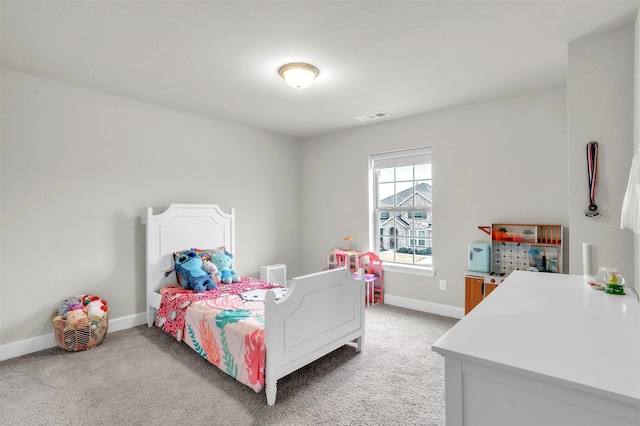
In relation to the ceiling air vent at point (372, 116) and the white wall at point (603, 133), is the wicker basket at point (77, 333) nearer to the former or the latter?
the ceiling air vent at point (372, 116)

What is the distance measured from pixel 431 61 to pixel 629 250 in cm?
193

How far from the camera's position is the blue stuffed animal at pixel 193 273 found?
3.22 meters

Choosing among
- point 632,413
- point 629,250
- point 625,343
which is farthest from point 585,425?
point 629,250

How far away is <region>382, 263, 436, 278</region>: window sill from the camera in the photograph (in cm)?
391

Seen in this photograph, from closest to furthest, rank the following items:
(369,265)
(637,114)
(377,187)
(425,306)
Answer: (637,114)
(425,306)
(369,265)
(377,187)

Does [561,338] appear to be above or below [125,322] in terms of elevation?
above

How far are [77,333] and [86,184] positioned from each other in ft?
4.56

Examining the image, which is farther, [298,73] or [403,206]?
[403,206]

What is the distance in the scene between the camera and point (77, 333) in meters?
A: 2.79

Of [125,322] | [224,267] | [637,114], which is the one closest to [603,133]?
[637,114]

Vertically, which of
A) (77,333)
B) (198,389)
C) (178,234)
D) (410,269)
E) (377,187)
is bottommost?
(198,389)

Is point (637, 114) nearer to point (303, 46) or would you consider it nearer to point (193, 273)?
point (303, 46)

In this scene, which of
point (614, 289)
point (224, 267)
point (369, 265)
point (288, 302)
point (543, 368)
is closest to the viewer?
point (543, 368)

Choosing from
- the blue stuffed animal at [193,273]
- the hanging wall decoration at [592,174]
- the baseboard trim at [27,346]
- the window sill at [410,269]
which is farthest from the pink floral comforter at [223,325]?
the hanging wall decoration at [592,174]
